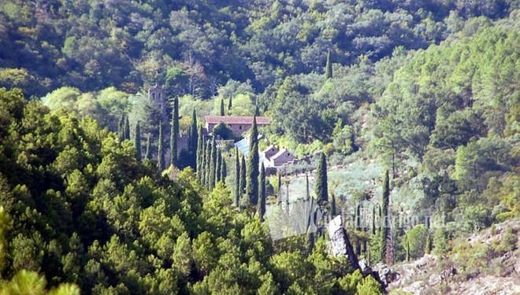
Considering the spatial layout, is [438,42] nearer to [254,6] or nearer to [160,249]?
[254,6]

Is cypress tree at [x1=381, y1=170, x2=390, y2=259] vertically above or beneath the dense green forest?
beneath

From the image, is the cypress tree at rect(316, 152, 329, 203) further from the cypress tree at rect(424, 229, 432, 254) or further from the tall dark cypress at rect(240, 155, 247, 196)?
the cypress tree at rect(424, 229, 432, 254)

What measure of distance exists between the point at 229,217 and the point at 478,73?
36714mm

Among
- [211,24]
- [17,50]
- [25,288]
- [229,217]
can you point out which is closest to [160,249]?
[229,217]

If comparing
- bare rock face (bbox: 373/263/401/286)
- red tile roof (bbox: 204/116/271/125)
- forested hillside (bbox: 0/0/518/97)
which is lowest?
bare rock face (bbox: 373/263/401/286)

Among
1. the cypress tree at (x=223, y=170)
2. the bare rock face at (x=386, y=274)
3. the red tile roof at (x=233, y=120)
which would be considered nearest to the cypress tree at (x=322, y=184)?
the cypress tree at (x=223, y=170)

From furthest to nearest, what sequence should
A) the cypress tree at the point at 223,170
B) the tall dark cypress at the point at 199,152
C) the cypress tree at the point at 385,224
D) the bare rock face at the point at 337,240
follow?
1. the tall dark cypress at the point at 199,152
2. the cypress tree at the point at 223,170
3. the cypress tree at the point at 385,224
4. the bare rock face at the point at 337,240

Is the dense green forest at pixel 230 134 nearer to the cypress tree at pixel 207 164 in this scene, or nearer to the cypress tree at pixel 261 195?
the cypress tree at pixel 261 195

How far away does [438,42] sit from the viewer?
97000mm

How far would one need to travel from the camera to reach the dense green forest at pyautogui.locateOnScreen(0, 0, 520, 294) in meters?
25.6

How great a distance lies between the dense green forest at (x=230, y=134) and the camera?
25562 millimetres

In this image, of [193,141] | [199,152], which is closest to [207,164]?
[199,152]

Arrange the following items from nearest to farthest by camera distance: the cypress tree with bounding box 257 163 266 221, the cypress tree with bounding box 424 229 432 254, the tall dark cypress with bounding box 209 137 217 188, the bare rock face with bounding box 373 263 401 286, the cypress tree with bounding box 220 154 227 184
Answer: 1. the bare rock face with bounding box 373 263 401 286
2. the cypress tree with bounding box 424 229 432 254
3. the cypress tree with bounding box 257 163 266 221
4. the tall dark cypress with bounding box 209 137 217 188
5. the cypress tree with bounding box 220 154 227 184

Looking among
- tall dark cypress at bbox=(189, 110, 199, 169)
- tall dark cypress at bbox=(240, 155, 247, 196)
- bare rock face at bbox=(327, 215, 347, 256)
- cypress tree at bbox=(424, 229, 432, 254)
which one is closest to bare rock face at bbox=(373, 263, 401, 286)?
cypress tree at bbox=(424, 229, 432, 254)
